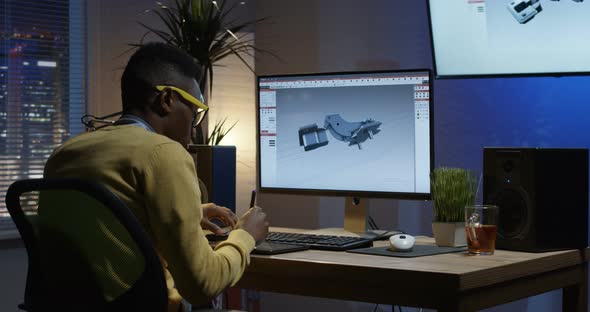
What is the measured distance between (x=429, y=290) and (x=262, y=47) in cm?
239

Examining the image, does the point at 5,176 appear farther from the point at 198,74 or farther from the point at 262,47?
the point at 198,74

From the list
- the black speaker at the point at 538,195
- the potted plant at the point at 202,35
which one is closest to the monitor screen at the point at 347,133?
the black speaker at the point at 538,195

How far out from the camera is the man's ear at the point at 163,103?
179 centimetres

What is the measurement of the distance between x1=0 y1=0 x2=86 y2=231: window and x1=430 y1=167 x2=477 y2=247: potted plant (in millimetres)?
2165

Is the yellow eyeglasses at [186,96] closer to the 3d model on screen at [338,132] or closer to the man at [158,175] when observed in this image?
the man at [158,175]

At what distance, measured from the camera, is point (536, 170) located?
228cm

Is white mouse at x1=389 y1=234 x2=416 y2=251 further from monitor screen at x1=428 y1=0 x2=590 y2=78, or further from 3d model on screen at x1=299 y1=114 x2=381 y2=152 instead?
monitor screen at x1=428 y1=0 x2=590 y2=78

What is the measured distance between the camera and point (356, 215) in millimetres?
2758

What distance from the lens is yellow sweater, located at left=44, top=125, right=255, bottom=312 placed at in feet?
5.13

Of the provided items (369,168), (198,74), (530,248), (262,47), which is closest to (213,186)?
(369,168)

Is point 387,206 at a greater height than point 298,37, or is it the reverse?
point 298,37

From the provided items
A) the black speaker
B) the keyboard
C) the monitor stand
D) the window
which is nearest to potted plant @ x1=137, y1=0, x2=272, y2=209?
the window

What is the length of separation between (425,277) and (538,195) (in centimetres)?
56

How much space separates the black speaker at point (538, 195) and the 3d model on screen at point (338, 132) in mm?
427
